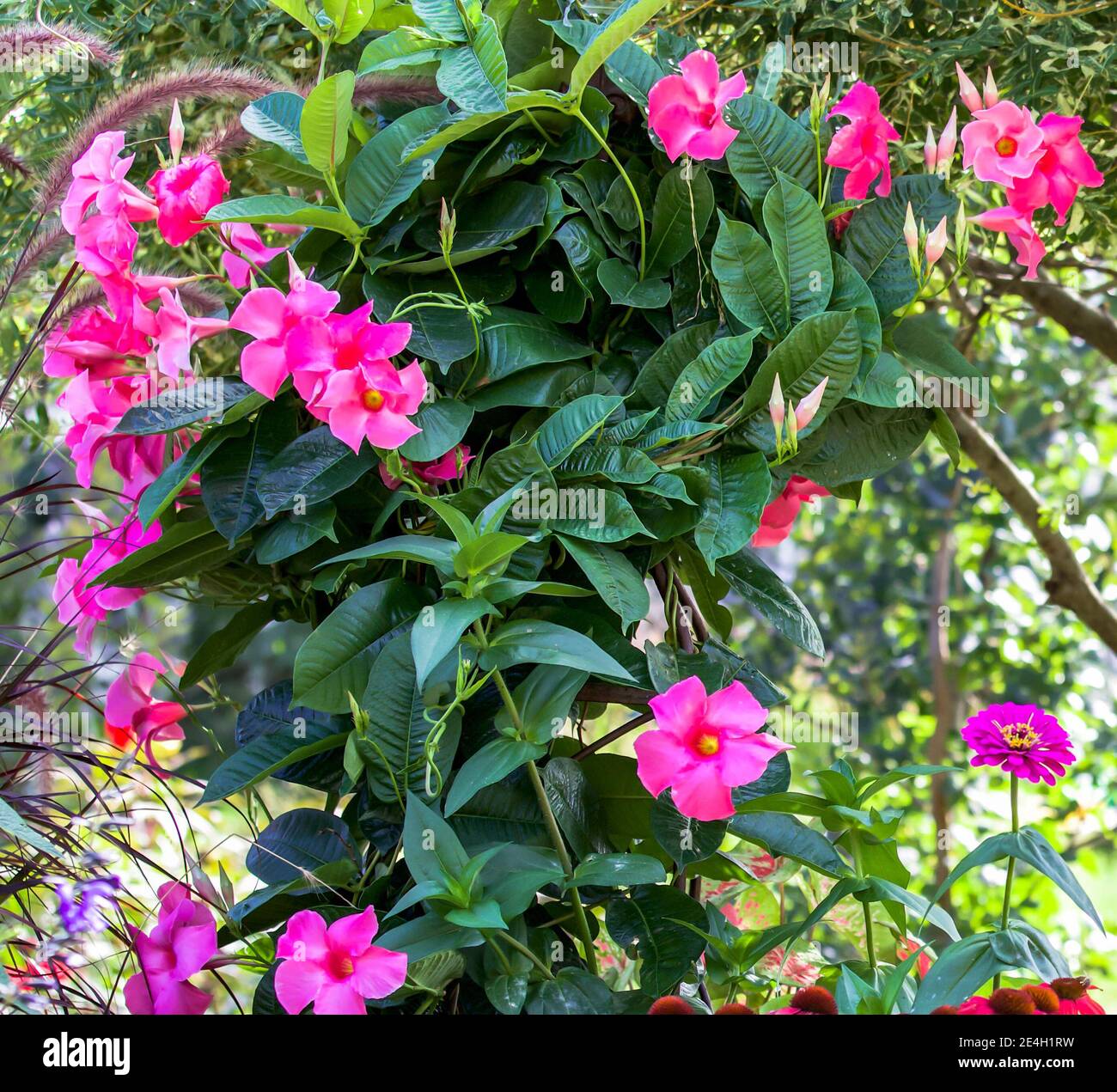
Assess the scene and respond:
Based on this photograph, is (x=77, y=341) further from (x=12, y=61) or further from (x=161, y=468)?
(x=12, y=61)

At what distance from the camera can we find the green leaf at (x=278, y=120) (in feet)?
2.84

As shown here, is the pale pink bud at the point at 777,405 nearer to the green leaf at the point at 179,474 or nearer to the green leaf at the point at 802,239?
the green leaf at the point at 802,239

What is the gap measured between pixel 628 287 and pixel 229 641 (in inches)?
16.4

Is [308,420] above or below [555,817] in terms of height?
above

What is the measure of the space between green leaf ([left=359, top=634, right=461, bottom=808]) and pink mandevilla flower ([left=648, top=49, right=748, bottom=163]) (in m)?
0.40

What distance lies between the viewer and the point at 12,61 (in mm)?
1009

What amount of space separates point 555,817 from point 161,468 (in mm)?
416

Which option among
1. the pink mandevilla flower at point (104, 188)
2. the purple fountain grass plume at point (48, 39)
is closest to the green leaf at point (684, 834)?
the pink mandevilla flower at point (104, 188)

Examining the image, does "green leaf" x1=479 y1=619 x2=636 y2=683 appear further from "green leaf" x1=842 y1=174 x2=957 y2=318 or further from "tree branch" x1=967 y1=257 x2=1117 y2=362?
"tree branch" x1=967 y1=257 x2=1117 y2=362

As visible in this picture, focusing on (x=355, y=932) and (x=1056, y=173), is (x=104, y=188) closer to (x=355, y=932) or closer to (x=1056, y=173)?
(x=355, y=932)

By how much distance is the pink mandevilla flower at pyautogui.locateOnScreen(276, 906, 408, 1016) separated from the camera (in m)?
0.72

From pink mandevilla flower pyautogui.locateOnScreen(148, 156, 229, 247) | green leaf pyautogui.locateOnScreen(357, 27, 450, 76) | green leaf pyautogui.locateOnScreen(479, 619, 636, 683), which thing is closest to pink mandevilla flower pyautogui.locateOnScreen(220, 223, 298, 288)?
pink mandevilla flower pyautogui.locateOnScreen(148, 156, 229, 247)

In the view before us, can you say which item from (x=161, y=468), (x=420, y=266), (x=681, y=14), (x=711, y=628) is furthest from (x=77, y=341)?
(x=681, y=14)

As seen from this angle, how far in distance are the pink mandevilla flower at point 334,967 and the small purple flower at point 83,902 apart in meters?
0.11
